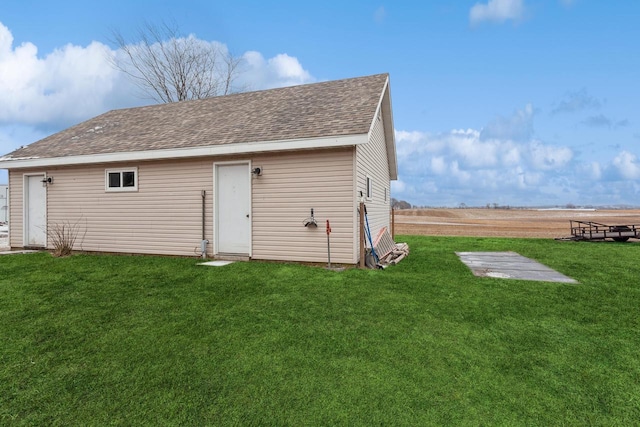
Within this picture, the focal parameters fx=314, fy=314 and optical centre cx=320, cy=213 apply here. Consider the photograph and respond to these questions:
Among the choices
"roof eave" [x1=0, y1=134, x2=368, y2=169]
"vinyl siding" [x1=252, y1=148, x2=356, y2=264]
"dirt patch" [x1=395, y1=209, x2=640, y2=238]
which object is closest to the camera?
"roof eave" [x1=0, y1=134, x2=368, y2=169]

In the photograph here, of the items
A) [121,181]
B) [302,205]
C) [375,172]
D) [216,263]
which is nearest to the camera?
[302,205]

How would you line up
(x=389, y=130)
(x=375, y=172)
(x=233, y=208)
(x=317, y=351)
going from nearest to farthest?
(x=317, y=351), (x=233, y=208), (x=375, y=172), (x=389, y=130)

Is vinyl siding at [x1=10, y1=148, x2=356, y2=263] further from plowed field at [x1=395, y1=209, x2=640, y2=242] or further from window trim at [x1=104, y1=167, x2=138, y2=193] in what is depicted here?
plowed field at [x1=395, y1=209, x2=640, y2=242]

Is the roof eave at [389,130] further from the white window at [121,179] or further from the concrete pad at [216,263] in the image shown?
the white window at [121,179]

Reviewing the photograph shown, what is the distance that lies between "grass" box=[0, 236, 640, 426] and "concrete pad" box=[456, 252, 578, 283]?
1.83ft

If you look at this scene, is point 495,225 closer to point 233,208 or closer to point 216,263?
point 233,208

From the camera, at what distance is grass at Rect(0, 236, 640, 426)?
8.06ft

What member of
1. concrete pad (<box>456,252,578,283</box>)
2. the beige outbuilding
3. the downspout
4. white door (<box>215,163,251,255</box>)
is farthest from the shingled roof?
concrete pad (<box>456,252,578,283</box>)

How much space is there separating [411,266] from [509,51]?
17.8 metres

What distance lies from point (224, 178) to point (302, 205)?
2.26m

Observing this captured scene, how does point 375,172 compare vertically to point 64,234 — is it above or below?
above

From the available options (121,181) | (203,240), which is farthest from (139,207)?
(203,240)

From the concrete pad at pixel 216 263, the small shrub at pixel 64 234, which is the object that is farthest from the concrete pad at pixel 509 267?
the small shrub at pixel 64 234

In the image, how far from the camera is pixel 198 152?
7816 millimetres
